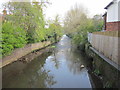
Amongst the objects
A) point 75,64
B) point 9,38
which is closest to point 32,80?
point 9,38

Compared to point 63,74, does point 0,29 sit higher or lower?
higher

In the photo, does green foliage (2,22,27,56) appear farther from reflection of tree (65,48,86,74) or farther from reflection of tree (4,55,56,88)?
reflection of tree (65,48,86,74)

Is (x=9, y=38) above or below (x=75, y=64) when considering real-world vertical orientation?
above

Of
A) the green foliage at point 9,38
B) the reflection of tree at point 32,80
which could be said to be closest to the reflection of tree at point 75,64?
the reflection of tree at point 32,80

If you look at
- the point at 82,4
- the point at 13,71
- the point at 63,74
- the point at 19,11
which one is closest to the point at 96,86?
the point at 63,74

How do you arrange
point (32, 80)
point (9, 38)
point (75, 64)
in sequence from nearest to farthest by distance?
point (32, 80) < point (9, 38) < point (75, 64)

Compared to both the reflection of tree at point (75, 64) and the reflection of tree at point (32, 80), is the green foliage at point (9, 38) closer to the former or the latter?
the reflection of tree at point (32, 80)

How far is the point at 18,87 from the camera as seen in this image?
4910 mm

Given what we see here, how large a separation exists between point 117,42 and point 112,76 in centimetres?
139

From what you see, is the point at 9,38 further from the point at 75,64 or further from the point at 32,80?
the point at 75,64

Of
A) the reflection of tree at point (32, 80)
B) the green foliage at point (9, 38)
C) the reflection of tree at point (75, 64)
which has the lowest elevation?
the reflection of tree at point (75, 64)

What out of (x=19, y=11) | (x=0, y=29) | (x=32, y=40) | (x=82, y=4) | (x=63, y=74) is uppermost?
(x=82, y=4)

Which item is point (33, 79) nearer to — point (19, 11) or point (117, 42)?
point (117, 42)

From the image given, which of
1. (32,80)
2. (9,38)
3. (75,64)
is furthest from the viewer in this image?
(75,64)
